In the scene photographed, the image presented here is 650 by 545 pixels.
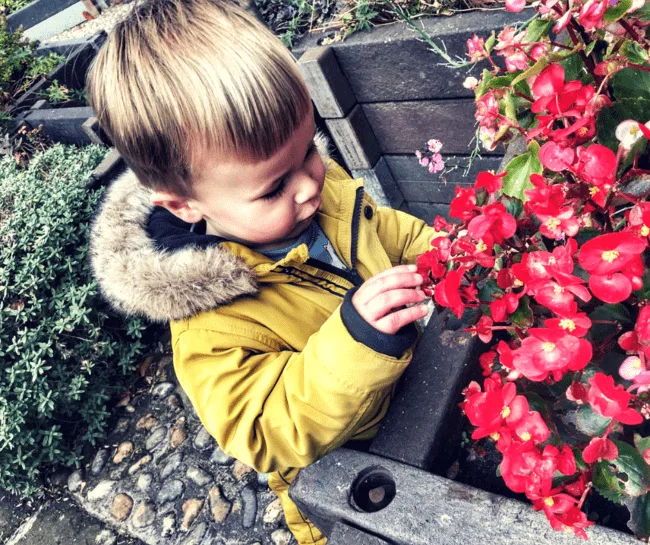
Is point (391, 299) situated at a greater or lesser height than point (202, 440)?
greater

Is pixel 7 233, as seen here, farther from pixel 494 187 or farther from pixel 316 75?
pixel 494 187

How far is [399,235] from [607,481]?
3.64 feet

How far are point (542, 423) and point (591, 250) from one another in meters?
0.26

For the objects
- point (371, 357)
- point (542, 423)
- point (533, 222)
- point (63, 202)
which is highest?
point (533, 222)

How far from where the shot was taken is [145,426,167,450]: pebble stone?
2.51 metres

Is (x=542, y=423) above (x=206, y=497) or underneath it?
above

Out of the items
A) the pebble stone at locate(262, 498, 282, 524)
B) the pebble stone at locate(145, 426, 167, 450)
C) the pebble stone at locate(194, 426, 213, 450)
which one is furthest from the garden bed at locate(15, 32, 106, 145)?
the pebble stone at locate(262, 498, 282, 524)

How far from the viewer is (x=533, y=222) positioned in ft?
2.86

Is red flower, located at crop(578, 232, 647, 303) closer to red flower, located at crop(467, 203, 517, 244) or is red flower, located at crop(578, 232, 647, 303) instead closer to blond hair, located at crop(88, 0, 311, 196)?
red flower, located at crop(467, 203, 517, 244)

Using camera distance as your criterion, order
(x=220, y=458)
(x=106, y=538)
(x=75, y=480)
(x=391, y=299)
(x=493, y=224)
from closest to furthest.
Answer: (x=493, y=224) → (x=391, y=299) → (x=106, y=538) → (x=220, y=458) → (x=75, y=480)

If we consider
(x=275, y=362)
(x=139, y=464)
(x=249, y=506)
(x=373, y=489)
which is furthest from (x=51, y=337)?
(x=373, y=489)

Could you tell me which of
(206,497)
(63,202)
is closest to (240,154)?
(206,497)

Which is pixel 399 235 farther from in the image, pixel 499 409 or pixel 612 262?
pixel 612 262

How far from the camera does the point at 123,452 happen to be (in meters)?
2.53
